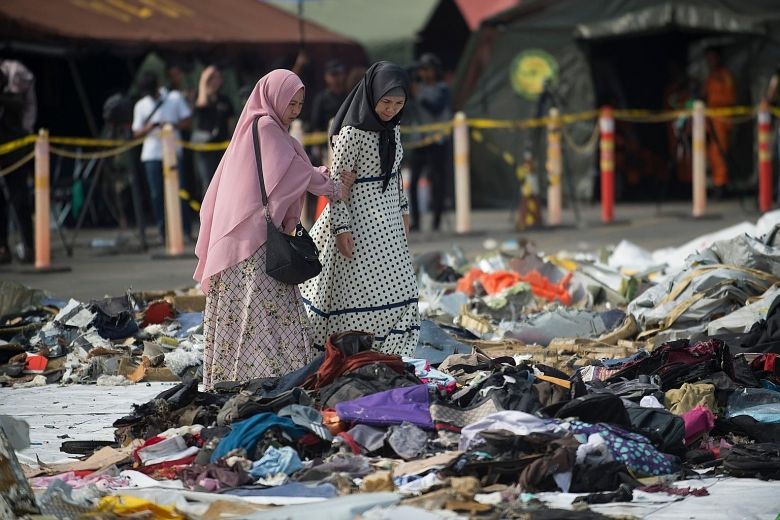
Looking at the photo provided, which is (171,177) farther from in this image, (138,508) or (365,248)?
(138,508)

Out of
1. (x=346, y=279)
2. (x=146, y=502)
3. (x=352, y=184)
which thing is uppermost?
(x=352, y=184)

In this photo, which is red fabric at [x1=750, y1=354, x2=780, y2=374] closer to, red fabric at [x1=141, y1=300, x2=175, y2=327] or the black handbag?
the black handbag

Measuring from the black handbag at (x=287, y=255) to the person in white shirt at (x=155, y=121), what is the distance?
27.3 feet

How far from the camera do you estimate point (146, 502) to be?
18.5ft

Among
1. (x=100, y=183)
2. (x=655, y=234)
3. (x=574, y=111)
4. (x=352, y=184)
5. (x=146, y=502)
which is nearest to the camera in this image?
(x=146, y=502)

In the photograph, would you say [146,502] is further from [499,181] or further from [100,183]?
[499,181]

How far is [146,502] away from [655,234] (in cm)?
1239

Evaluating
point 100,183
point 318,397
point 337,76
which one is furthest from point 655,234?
point 318,397

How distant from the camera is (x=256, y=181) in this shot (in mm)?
7797

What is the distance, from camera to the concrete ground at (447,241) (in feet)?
44.5

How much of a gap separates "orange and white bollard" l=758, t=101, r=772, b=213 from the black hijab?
464 inches

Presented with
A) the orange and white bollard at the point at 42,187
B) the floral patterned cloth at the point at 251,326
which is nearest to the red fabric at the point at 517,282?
the floral patterned cloth at the point at 251,326

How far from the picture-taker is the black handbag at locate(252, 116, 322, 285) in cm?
763

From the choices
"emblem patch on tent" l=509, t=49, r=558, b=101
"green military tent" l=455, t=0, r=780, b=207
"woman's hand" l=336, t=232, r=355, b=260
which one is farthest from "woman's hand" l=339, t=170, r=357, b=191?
"emblem patch on tent" l=509, t=49, r=558, b=101
